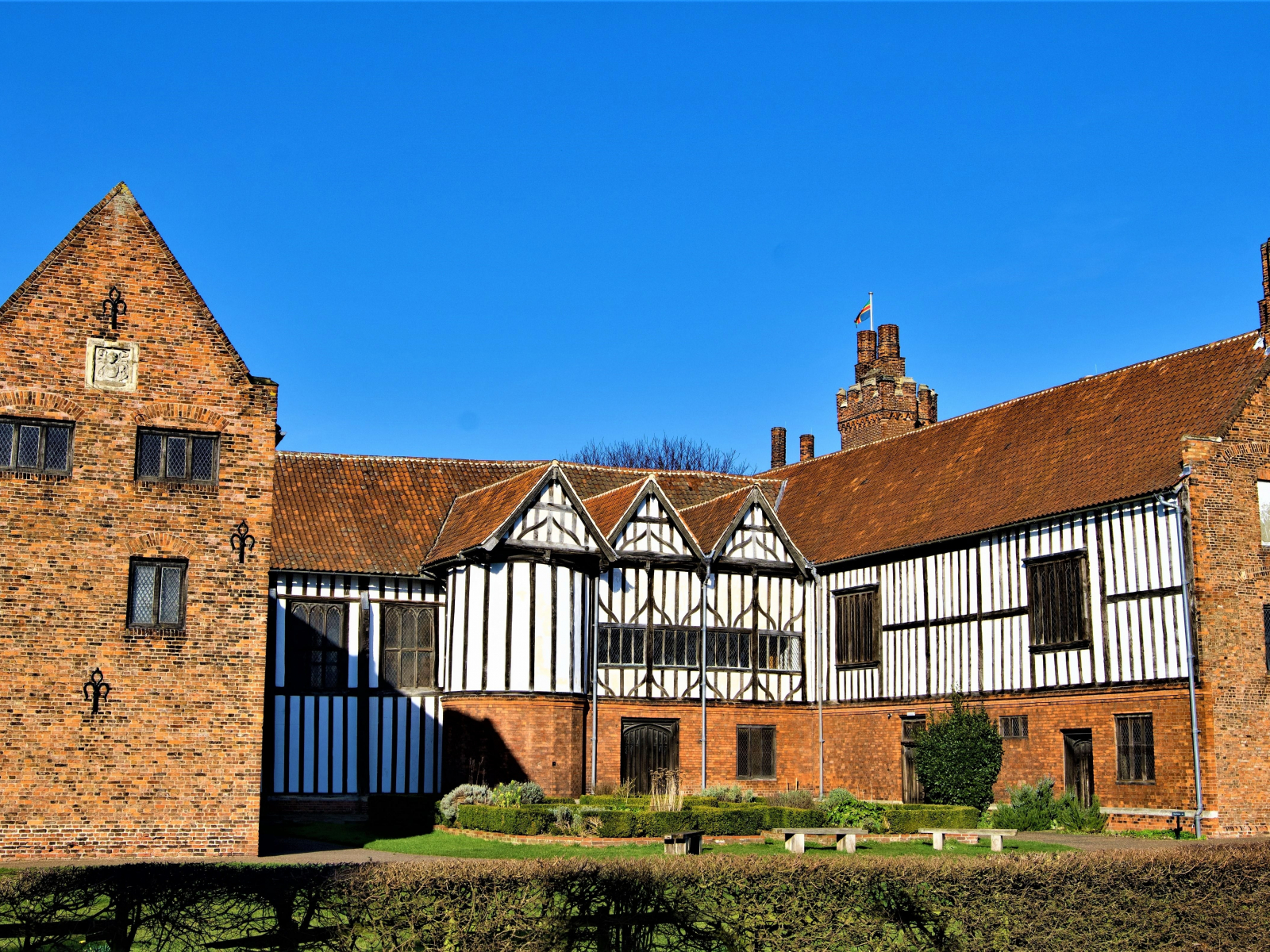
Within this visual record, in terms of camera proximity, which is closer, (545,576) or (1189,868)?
(1189,868)

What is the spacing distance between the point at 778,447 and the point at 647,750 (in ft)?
69.4

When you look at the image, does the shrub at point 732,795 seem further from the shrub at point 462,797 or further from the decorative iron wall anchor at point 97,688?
the decorative iron wall anchor at point 97,688

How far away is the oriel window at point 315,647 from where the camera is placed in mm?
32812

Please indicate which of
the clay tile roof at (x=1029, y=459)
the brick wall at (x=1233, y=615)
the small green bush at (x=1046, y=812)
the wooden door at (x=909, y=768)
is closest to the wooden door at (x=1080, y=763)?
the small green bush at (x=1046, y=812)

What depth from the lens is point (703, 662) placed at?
34375 mm

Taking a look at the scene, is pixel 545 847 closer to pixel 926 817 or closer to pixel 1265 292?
pixel 926 817

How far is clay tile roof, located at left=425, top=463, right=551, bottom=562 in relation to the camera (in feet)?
105

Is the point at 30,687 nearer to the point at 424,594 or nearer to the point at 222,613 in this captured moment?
the point at 222,613

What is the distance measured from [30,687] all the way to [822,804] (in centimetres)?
1646

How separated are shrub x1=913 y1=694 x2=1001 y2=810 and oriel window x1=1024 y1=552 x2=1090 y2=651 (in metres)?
2.22

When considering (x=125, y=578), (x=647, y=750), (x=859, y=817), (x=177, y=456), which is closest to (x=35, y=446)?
(x=177, y=456)

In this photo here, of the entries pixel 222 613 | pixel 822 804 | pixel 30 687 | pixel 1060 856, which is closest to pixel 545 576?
pixel 822 804

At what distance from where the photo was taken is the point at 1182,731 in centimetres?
2612

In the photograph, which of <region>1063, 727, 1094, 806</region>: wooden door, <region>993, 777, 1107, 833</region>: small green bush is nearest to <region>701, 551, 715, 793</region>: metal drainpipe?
<region>993, 777, 1107, 833</region>: small green bush
